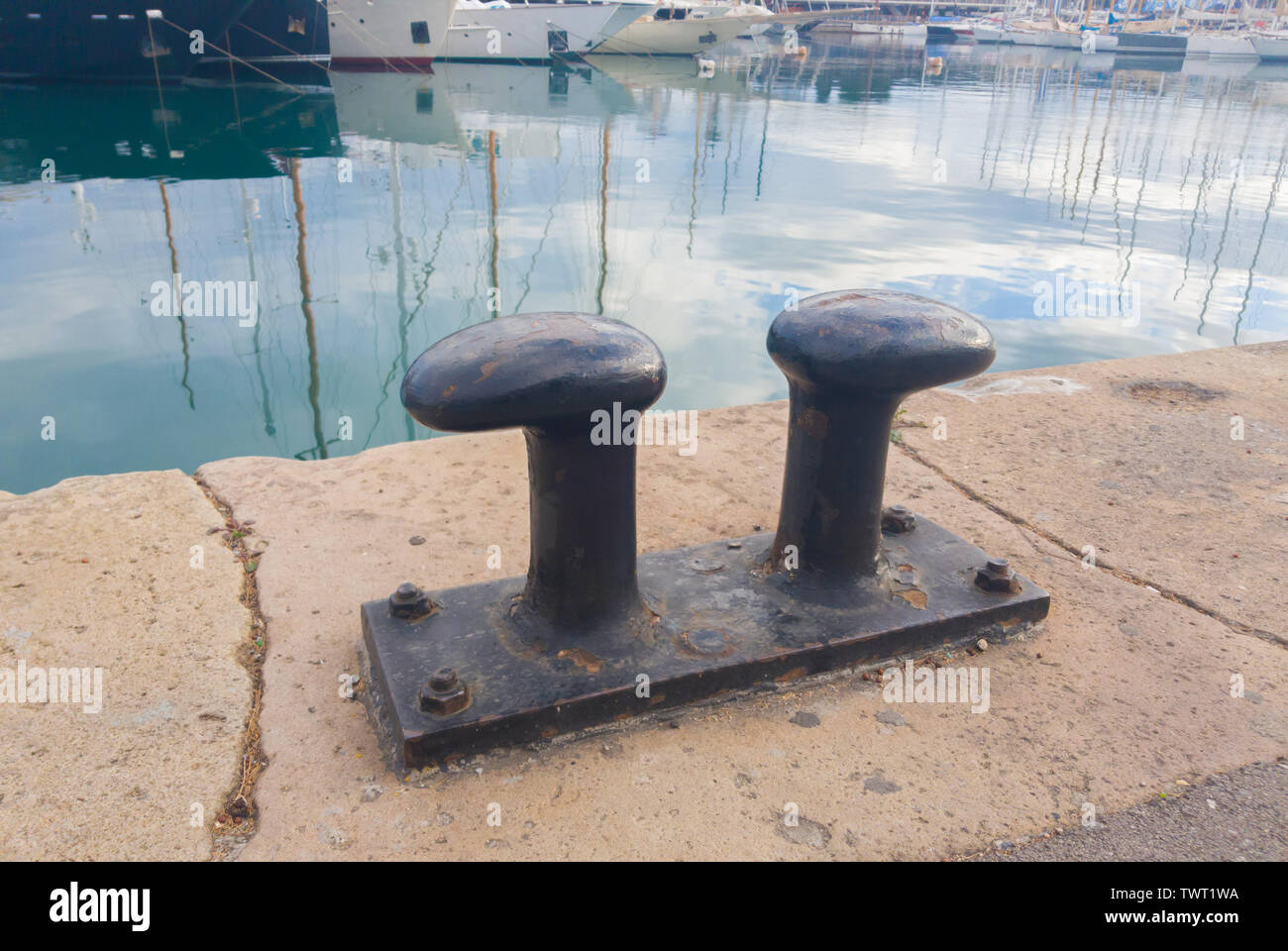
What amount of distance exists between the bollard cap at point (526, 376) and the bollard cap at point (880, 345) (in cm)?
42

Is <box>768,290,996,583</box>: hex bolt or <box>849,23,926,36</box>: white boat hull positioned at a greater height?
<box>849,23,926,36</box>: white boat hull

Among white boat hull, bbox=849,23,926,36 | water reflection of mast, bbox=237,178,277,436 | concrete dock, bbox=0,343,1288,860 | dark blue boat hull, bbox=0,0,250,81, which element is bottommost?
water reflection of mast, bbox=237,178,277,436

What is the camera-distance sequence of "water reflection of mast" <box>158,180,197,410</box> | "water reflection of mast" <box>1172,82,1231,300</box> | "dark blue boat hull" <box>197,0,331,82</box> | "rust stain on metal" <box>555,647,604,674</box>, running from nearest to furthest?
"rust stain on metal" <box>555,647,604,674</box>
"water reflection of mast" <box>158,180,197,410</box>
"water reflection of mast" <box>1172,82,1231,300</box>
"dark blue boat hull" <box>197,0,331,82</box>

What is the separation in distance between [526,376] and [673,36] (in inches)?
1720

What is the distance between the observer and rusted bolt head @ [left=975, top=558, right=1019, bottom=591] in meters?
2.34

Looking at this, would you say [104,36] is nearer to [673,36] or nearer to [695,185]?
[695,185]

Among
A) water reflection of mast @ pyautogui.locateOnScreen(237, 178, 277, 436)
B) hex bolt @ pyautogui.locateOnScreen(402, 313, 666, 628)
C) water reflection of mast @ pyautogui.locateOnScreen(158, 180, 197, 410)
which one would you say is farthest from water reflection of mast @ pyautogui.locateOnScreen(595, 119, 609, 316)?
hex bolt @ pyautogui.locateOnScreen(402, 313, 666, 628)

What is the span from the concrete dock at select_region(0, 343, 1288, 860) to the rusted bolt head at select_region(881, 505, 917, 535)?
320 mm

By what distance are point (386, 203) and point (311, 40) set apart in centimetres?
2000

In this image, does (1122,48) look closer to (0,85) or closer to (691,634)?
(0,85)

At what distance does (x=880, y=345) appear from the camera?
2.08 metres

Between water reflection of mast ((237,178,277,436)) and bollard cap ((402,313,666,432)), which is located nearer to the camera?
bollard cap ((402,313,666,432))

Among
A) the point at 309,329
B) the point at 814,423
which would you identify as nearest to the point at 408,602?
the point at 814,423

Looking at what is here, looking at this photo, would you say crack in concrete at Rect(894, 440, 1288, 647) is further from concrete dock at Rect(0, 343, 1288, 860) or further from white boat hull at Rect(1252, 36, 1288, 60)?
white boat hull at Rect(1252, 36, 1288, 60)
